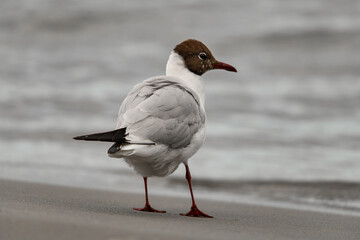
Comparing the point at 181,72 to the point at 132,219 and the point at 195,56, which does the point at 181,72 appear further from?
the point at 132,219

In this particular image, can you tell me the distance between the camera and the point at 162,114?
4391mm

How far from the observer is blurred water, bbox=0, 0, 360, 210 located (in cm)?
727

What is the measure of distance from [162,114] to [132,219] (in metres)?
0.82

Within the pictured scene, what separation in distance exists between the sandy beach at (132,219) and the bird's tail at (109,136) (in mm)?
456

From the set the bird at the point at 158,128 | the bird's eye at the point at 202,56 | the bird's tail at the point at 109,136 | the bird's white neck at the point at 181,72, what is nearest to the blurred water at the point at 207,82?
the bird's white neck at the point at 181,72

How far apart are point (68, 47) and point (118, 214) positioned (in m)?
10.8

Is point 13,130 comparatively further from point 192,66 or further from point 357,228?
point 357,228

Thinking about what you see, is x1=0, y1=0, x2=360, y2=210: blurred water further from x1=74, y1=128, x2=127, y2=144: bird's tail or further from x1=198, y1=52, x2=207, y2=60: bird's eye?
x1=74, y1=128, x2=127, y2=144: bird's tail

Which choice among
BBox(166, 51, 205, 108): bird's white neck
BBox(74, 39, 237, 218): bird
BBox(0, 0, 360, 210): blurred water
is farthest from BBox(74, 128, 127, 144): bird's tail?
BBox(0, 0, 360, 210): blurred water

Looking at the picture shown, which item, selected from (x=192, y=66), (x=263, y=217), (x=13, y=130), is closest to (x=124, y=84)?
(x=13, y=130)

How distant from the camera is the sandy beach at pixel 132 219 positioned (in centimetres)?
329

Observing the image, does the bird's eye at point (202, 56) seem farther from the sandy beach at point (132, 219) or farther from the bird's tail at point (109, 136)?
the bird's tail at point (109, 136)

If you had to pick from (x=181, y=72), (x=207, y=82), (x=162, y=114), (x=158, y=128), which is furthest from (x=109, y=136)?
(x=207, y=82)

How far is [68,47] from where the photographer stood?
1452 cm
